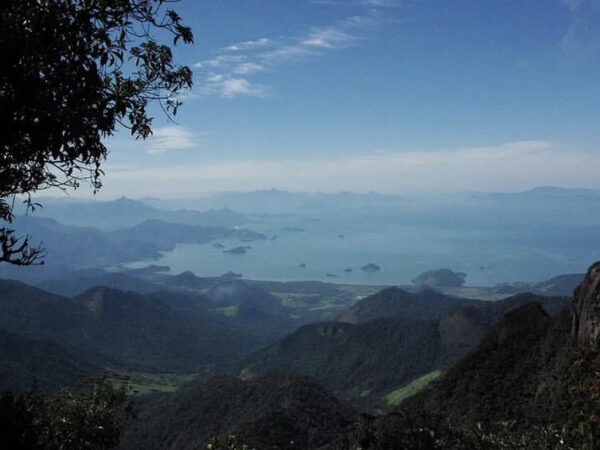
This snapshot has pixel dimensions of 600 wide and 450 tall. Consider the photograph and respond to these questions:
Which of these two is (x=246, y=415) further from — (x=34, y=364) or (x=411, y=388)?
(x=34, y=364)

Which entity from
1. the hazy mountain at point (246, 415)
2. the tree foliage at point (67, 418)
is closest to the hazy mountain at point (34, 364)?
the hazy mountain at point (246, 415)

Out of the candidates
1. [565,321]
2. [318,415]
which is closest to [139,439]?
[318,415]

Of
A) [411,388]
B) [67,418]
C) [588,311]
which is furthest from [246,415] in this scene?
[67,418]

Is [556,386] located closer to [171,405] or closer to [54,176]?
[54,176]

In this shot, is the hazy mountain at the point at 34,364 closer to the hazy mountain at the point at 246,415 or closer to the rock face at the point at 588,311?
the hazy mountain at the point at 246,415

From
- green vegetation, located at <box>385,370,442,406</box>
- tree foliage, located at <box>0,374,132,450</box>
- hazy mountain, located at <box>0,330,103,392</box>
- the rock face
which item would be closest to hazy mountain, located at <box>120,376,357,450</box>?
hazy mountain, located at <box>0,330,103,392</box>

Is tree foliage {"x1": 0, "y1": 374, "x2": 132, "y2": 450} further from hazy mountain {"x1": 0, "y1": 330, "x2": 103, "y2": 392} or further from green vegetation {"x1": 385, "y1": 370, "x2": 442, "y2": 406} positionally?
green vegetation {"x1": 385, "y1": 370, "x2": 442, "y2": 406}
